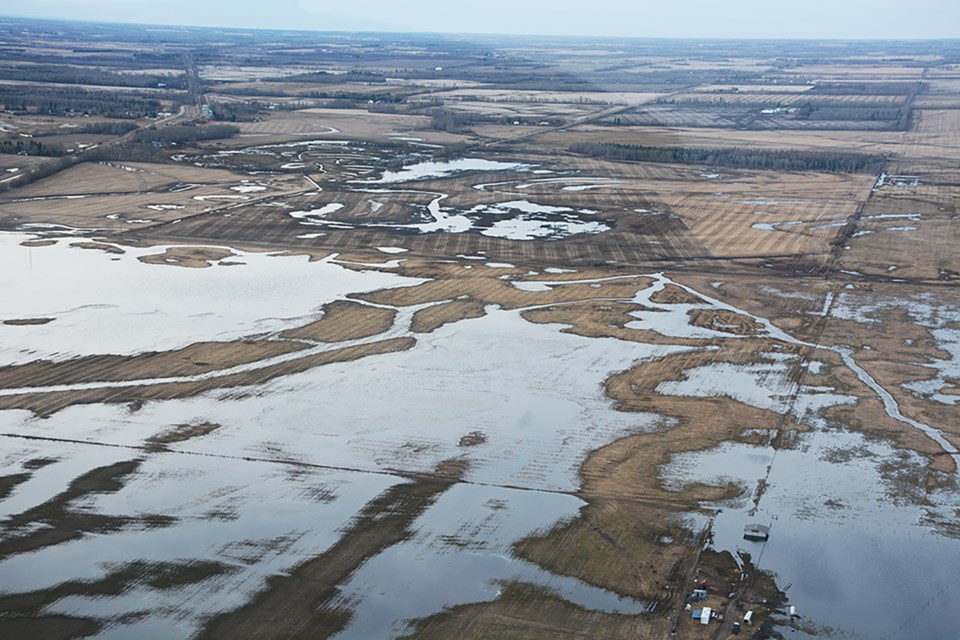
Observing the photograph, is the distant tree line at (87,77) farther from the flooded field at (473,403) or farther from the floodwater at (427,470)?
the floodwater at (427,470)

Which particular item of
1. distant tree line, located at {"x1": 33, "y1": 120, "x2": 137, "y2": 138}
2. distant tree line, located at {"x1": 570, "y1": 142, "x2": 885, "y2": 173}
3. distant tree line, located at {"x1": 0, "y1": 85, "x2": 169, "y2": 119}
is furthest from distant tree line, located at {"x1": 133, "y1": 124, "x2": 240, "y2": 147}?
distant tree line, located at {"x1": 570, "y1": 142, "x2": 885, "y2": 173}

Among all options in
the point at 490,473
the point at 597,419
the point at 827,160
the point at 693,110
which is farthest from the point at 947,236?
the point at 693,110

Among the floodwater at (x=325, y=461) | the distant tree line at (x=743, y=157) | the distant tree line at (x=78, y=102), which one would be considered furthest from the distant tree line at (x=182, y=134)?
the floodwater at (x=325, y=461)

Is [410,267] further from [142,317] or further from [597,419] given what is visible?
[597,419]

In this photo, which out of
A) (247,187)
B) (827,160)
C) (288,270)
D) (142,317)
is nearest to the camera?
(142,317)

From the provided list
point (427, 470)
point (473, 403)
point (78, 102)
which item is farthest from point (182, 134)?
point (427, 470)

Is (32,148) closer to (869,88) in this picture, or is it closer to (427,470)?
(427,470)
